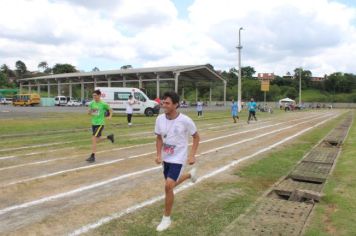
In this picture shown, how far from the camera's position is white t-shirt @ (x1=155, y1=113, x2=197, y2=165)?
221 inches

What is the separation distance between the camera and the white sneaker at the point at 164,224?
17.6ft

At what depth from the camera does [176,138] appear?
5.61 m

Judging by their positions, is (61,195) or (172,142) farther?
(61,195)

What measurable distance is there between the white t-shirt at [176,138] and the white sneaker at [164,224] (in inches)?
27.8

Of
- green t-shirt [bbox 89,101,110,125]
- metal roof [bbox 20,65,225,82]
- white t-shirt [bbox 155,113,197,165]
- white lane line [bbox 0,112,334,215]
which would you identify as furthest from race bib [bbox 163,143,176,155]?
metal roof [bbox 20,65,225,82]

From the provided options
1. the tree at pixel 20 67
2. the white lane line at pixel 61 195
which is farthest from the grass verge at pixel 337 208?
the tree at pixel 20 67

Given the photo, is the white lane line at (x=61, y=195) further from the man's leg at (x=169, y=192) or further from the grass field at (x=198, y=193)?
the man's leg at (x=169, y=192)

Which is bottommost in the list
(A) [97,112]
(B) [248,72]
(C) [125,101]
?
(C) [125,101]

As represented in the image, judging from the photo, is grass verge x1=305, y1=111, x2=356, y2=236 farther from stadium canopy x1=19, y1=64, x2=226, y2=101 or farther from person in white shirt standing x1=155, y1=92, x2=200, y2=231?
stadium canopy x1=19, y1=64, x2=226, y2=101

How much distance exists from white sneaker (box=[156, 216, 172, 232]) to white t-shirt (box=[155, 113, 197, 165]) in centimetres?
71

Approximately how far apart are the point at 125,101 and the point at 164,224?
3180cm

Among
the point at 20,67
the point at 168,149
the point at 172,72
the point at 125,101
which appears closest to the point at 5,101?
the point at 172,72

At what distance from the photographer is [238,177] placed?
9.00 metres

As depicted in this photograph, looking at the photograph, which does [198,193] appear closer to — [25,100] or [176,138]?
[176,138]
